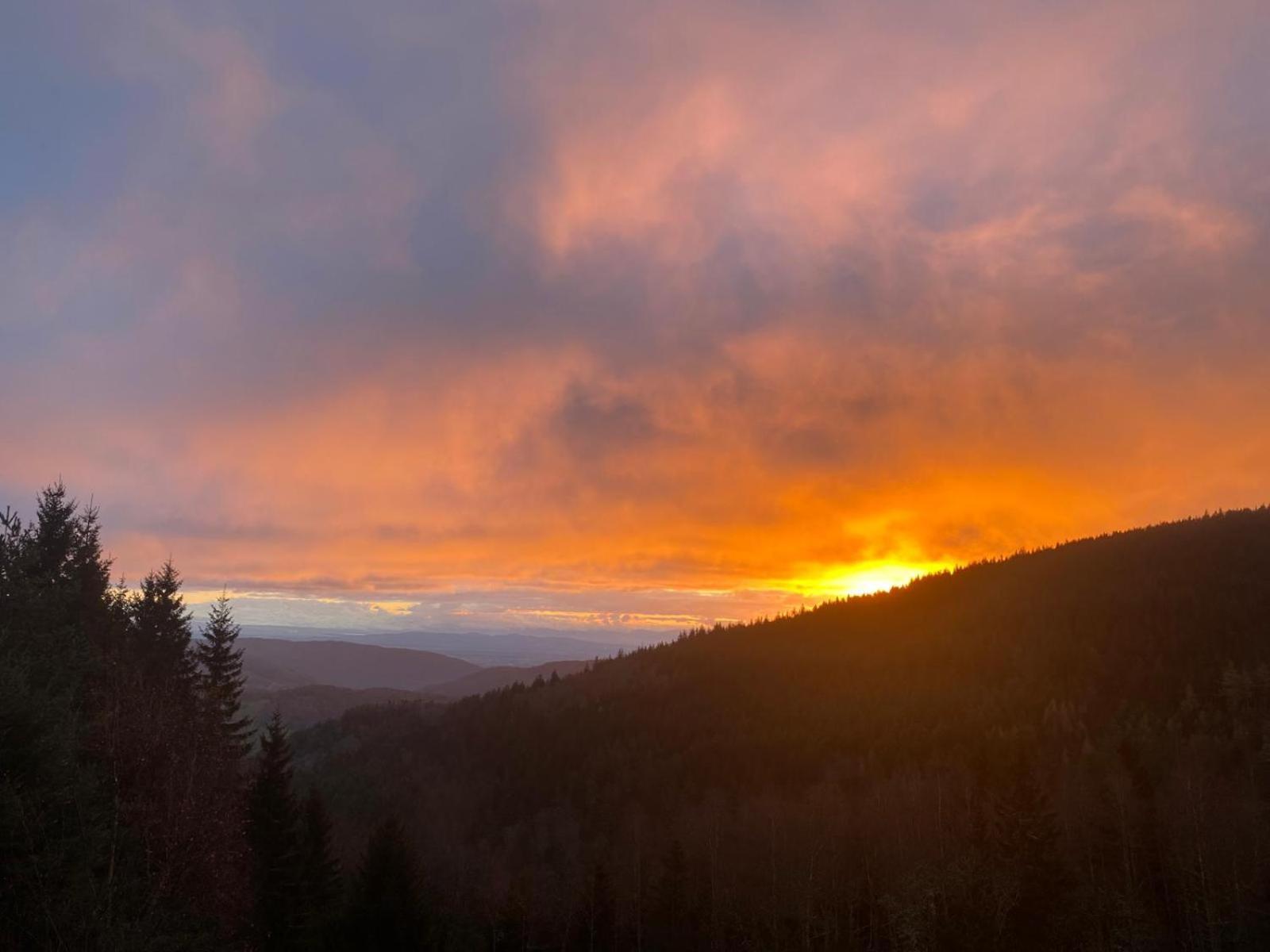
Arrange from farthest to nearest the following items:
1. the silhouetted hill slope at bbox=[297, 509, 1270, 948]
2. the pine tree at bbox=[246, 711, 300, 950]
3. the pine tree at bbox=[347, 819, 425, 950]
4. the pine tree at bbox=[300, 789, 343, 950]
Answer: the silhouetted hill slope at bbox=[297, 509, 1270, 948] → the pine tree at bbox=[347, 819, 425, 950] → the pine tree at bbox=[300, 789, 343, 950] → the pine tree at bbox=[246, 711, 300, 950]

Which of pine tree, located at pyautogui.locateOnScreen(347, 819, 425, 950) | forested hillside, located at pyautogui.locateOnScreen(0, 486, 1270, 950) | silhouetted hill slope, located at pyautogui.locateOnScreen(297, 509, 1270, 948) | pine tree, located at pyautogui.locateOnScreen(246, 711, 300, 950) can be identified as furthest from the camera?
silhouetted hill slope, located at pyautogui.locateOnScreen(297, 509, 1270, 948)

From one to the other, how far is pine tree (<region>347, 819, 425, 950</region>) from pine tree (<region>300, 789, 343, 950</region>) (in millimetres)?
1837

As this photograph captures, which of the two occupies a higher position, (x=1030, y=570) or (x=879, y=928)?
(x=1030, y=570)

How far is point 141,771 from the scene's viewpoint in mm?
24391

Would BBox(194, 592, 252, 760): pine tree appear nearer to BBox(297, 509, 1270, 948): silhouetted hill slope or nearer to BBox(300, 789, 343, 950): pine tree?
BBox(300, 789, 343, 950): pine tree

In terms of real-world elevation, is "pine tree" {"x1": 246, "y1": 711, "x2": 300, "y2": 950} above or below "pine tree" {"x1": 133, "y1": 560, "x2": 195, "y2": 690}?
below

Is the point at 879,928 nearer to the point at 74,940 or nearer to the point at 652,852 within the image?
the point at 652,852

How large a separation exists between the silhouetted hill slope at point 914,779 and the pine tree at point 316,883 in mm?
19800

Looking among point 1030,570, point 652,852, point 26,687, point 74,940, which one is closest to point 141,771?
point 26,687

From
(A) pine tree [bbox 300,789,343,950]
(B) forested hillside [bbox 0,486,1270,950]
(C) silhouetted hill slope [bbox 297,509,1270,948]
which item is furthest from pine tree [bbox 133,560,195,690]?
(C) silhouetted hill slope [bbox 297,509,1270,948]

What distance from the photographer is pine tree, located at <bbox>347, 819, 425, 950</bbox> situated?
51156mm

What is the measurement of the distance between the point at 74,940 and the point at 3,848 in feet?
12.7

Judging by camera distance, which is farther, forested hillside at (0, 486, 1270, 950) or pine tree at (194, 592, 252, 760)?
pine tree at (194, 592, 252, 760)

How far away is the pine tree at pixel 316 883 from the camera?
49.7m
